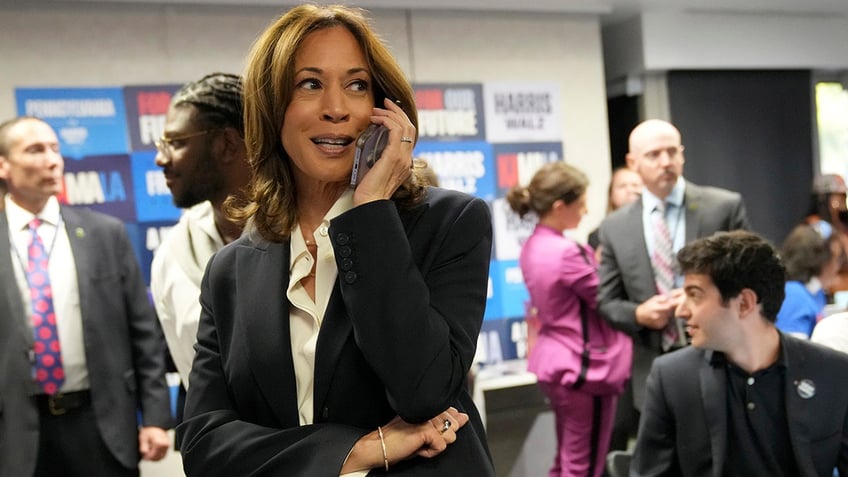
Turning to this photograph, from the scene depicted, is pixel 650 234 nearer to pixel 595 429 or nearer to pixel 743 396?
pixel 595 429

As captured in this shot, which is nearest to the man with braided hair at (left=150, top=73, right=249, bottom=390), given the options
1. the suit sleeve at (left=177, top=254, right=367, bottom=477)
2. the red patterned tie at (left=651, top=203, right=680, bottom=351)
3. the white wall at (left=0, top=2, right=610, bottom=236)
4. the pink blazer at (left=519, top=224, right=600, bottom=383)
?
the suit sleeve at (left=177, top=254, right=367, bottom=477)

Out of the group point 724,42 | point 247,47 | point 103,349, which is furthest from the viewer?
point 724,42

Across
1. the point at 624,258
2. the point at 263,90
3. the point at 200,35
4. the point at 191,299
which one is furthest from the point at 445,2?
the point at 263,90

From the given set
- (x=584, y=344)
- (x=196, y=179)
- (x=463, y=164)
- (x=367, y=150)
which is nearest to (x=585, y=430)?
(x=584, y=344)

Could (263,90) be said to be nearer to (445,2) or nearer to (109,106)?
(109,106)

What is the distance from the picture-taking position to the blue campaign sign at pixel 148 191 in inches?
214

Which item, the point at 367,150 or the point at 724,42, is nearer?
the point at 367,150

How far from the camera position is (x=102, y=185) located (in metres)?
5.35

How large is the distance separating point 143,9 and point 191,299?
3.85m

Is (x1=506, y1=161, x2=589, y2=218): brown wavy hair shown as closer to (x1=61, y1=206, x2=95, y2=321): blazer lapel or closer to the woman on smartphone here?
(x1=61, y1=206, x2=95, y2=321): blazer lapel

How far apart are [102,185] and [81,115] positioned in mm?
399

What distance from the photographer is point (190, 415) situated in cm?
161

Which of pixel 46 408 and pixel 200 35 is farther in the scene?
pixel 200 35

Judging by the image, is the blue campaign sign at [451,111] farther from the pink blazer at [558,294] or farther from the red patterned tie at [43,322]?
the red patterned tie at [43,322]
